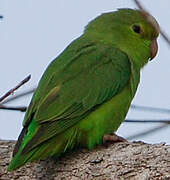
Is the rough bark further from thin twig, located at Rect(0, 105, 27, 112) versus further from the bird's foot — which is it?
thin twig, located at Rect(0, 105, 27, 112)

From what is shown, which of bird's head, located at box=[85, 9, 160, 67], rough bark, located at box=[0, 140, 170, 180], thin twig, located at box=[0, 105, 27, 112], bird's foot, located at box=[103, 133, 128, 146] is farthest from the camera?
bird's head, located at box=[85, 9, 160, 67]

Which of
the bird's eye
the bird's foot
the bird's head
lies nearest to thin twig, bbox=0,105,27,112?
the bird's foot

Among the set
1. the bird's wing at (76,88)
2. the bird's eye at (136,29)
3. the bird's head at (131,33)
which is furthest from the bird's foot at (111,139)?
the bird's eye at (136,29)

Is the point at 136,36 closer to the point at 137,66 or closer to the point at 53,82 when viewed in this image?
the point at 137,66

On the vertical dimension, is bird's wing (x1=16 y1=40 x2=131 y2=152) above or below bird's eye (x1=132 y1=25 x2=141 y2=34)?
below

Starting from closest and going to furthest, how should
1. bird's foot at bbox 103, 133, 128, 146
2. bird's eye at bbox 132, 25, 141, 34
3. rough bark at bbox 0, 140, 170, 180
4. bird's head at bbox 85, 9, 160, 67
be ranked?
1. rough bark at bbox 0, 140, 170, 180
2. bird's foot at bbox 103, 133, 128, 146
3. bird's head at bbox 85, 9, 160, 67
4. bird's eye at bbox 132, 25, 141, 34

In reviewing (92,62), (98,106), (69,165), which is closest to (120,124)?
(98,106)

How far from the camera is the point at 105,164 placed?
9.40 ft

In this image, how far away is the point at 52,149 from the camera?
325cm

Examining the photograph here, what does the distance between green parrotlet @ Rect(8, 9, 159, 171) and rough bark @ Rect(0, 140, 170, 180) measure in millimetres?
94

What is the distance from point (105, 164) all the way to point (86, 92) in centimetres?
86

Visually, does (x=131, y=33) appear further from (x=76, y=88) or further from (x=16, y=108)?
(x=16, y=108)

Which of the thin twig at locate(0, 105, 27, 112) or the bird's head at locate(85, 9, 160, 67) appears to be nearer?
the thin twig at locate(0, 105, 27, 112)

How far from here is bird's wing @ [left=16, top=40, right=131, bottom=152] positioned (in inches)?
131
